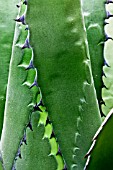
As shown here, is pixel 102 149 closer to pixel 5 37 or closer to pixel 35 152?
pixel 35 152

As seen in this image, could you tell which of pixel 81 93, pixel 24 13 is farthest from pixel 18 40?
pixel 81 93

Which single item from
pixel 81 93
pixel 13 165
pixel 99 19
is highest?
pixel 99 19

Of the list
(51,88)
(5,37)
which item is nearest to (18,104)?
(51,88)

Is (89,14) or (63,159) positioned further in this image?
(89,14)

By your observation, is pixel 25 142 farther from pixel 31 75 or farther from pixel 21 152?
pixel 31 75

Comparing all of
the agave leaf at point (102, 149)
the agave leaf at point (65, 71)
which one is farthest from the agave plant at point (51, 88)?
the agave leaf at point (102, 149)

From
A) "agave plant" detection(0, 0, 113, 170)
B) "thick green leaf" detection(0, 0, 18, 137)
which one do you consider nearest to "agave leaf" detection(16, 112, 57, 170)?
"agave plant" detection(0, 0, 113, 170)
